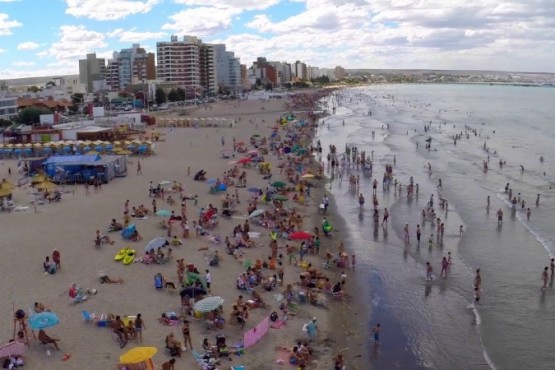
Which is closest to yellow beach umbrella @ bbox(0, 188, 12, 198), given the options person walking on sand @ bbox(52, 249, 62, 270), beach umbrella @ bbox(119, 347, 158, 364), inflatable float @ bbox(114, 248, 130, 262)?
person walking on sand @ bbox(52, 249, 62, 270)

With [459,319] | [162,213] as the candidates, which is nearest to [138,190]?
[162,213]

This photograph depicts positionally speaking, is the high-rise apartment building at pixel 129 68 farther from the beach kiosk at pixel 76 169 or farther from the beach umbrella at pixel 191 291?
the beach umbrella at pixel 191 291

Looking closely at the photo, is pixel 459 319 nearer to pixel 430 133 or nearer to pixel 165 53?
pixel 430 133

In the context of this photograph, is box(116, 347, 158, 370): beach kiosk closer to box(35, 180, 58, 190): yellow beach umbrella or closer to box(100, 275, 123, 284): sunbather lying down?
box(100, 275, 123, 284): sunbather lying down

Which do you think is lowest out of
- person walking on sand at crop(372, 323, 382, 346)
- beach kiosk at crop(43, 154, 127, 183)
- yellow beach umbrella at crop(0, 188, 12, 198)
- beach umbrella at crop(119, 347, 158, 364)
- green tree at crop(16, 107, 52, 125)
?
person walking on sand at crop(372, 323, 382, 346)

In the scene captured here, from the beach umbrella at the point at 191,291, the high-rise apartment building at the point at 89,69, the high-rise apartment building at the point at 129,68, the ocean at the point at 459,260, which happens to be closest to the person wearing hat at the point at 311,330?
the ocean at the point at 459,260

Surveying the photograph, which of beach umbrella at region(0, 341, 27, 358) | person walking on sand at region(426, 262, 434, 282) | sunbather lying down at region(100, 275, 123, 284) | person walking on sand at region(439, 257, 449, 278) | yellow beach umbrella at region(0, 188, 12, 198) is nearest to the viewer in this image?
beach umbrella at region(0, 341, 27, 358)

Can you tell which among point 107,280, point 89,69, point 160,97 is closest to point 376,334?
point 107,280
